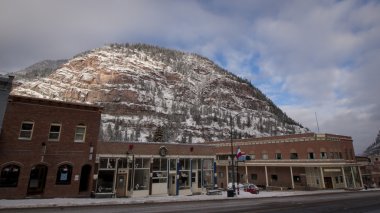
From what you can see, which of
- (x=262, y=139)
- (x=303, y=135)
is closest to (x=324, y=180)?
(x=303, y=135)

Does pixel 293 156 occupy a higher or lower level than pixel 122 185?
higher

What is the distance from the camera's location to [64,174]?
1033 inches

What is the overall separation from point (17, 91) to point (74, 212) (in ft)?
622

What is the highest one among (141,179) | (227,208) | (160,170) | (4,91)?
(4,91)

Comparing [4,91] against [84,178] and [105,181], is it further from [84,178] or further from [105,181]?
[105,181]

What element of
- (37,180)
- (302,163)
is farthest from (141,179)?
(302,163)

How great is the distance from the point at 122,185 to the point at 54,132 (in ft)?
32.8

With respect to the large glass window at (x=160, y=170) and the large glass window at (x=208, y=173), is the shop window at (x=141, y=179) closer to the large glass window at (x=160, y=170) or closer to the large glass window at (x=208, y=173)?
the large glass window at (x=160, y=170)

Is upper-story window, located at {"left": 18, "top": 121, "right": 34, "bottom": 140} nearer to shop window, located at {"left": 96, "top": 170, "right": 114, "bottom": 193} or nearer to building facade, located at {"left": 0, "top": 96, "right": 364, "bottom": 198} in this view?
building facade, located at {"left": 0, "top": 96, "right": 364, "bottom": 198}

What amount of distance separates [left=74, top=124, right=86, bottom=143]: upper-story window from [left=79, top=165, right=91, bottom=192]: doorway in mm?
2982

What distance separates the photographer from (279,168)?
57.3 meters

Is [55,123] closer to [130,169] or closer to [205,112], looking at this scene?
[130,169]

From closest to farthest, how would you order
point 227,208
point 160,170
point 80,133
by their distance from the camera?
point 227,208, point 80,133, point 160,170

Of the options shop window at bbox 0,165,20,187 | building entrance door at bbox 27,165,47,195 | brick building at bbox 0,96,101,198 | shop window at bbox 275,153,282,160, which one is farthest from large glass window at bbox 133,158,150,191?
shop window at bbox 275,153,282,160
